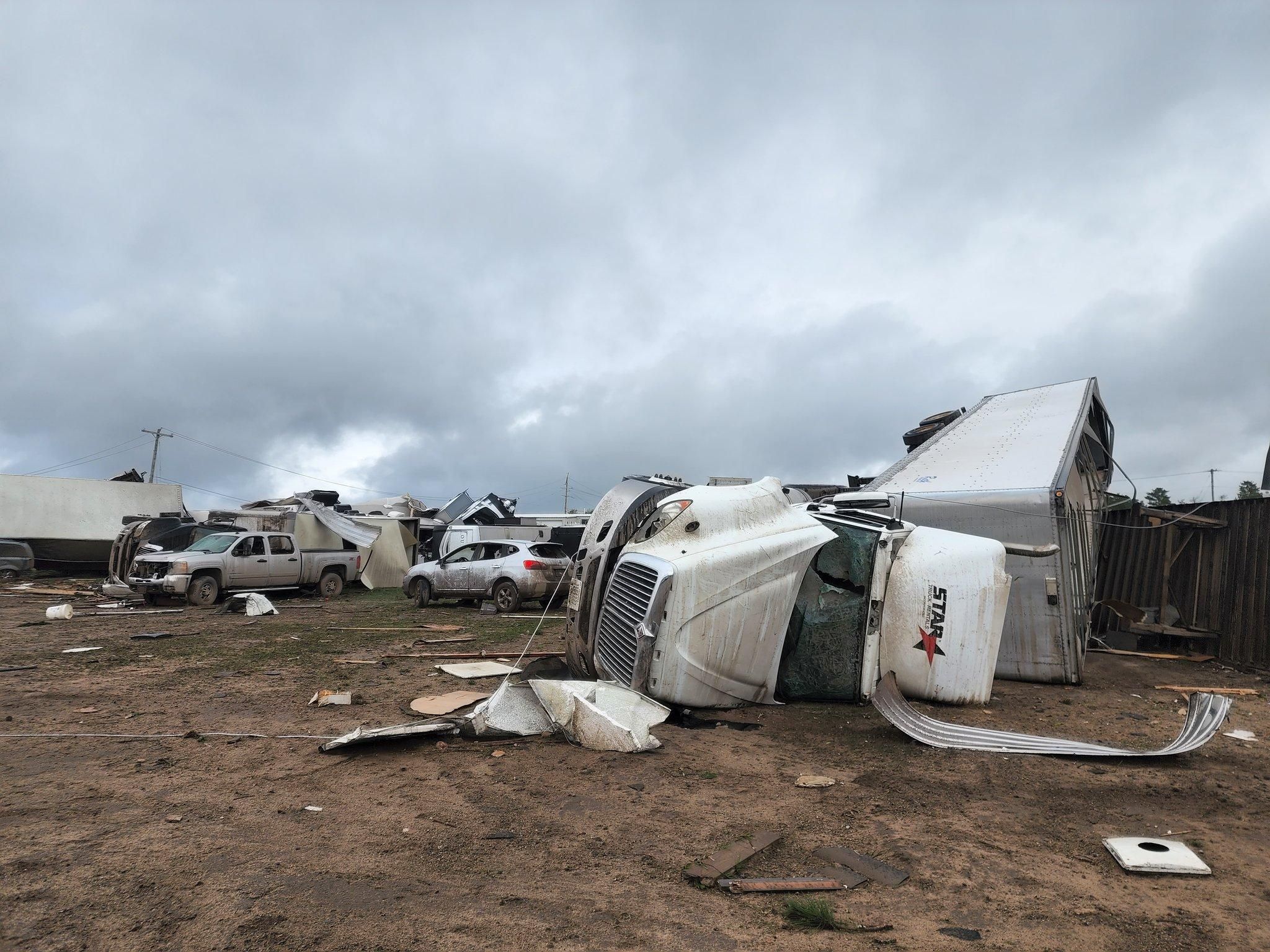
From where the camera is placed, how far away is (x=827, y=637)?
6.71 m

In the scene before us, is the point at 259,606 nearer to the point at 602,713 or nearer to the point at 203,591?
the point at 203,591

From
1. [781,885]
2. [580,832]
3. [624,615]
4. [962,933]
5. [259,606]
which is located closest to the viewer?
[962,933]

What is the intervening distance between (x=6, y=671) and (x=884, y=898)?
32.3 feet

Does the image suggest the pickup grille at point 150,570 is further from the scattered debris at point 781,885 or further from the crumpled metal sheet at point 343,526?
the scattered debris at point 781,885

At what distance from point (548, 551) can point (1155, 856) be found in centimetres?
1308

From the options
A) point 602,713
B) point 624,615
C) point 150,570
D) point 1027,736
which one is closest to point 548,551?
point 150,570

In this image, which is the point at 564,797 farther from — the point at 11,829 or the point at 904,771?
the point at 11,829

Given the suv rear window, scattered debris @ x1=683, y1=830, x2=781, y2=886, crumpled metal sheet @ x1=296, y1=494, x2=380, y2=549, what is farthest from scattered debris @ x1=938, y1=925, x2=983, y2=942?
crumpled metal sheet @ x1=296, y1=494, x2=380, y2=549

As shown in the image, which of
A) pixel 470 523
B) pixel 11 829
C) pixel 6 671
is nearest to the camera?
pixel 11 829

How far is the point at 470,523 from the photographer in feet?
87.0

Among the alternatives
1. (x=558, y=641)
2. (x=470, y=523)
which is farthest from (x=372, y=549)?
(x=558, y=641)

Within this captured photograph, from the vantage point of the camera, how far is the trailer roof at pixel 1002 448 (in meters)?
9.57

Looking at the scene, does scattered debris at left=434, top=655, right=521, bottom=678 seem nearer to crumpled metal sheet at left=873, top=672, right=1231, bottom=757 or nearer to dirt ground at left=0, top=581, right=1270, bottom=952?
dirt ground at left=0, top=581, right=1270, bottom=952

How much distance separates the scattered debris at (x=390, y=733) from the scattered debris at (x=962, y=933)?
368 cm
